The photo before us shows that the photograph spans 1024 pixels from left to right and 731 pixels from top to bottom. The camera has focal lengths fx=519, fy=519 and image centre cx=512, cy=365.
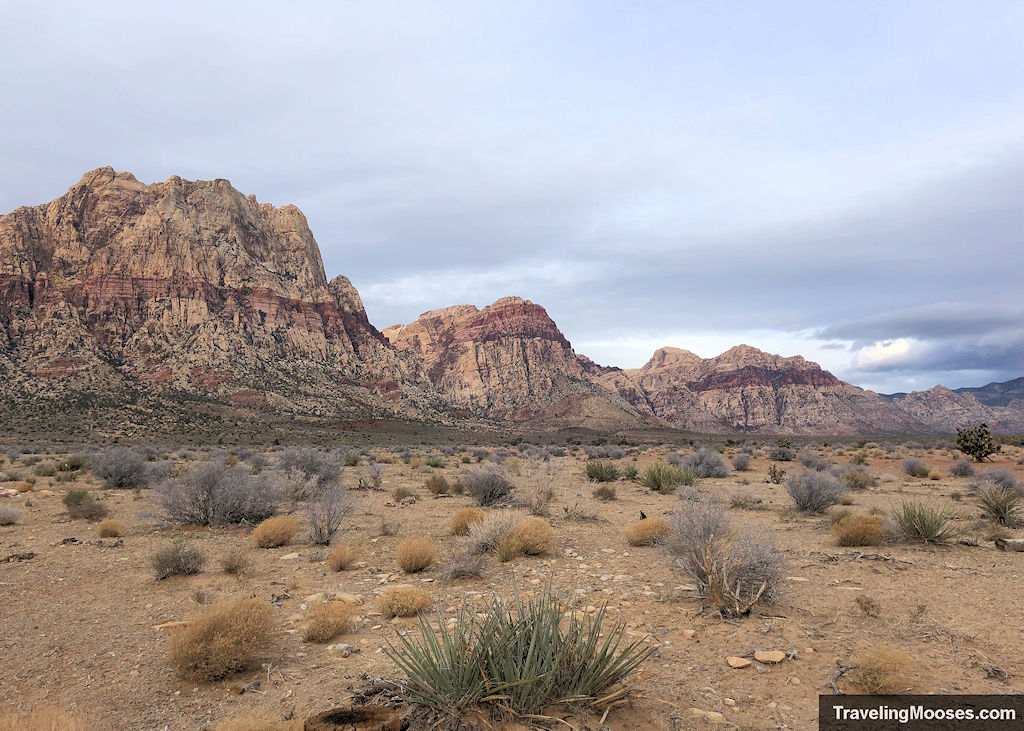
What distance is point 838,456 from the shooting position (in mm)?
32562

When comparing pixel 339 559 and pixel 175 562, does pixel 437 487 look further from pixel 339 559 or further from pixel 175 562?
pixel 175 562

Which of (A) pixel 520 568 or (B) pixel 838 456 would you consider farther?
(B) pixel 838 456

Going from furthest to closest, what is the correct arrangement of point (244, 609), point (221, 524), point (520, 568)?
point (221, 524)
point (520, 568)
point (244, 609)

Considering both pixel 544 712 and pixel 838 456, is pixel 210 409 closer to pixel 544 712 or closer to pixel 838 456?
pixel 838 456

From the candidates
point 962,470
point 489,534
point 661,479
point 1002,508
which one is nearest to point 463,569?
point 489,534

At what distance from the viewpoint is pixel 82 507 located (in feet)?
41.3

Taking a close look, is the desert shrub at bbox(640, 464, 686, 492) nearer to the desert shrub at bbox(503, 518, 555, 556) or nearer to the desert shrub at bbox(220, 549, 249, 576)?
the desert shrub at bbox(503, 518, 555, 556)

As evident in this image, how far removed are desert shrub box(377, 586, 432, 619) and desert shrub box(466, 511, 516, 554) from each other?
2.50 metres

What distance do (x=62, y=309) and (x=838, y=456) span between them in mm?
87895

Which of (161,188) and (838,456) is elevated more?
(161,188)

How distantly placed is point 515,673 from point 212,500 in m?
10.8

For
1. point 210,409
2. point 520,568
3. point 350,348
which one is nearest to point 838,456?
point 520,568

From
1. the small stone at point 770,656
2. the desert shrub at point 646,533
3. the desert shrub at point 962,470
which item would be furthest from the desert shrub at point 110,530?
the desert shrub at point 962,470

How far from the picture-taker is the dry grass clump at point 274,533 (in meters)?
10.1
